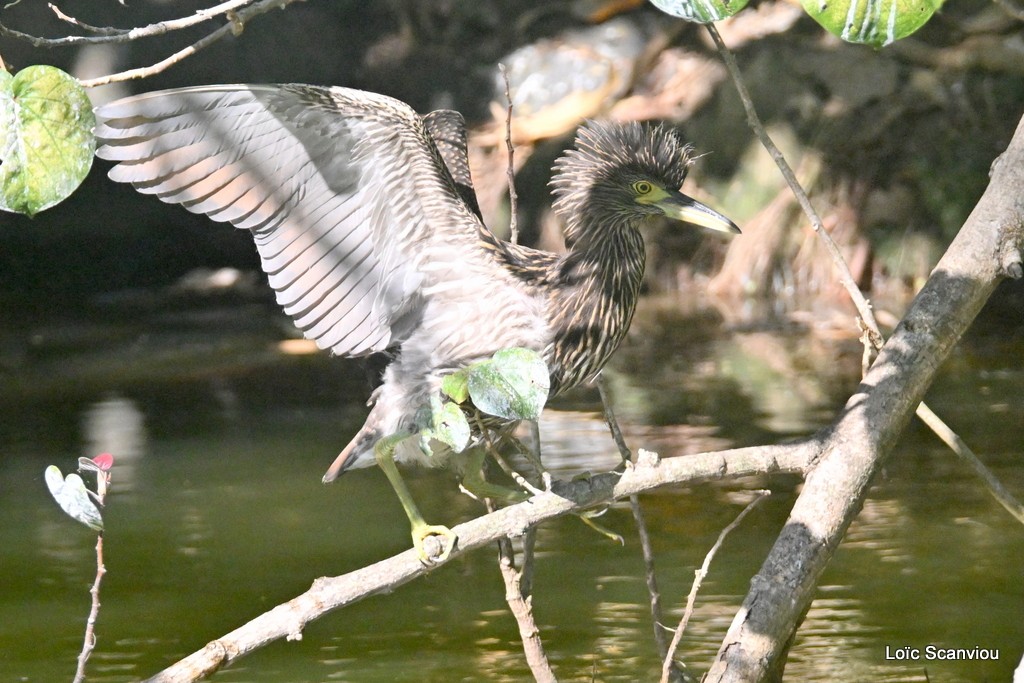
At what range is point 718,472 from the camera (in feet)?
7.69

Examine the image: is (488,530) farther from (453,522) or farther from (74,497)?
(453,522)

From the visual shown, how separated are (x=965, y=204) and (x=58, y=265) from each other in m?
6.32

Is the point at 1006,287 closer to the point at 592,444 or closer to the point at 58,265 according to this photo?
the point at 592,444

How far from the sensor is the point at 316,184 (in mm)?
2576

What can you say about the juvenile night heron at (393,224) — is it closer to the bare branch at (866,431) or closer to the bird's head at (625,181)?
the bird's head at (625,181)

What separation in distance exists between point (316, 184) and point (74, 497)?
967mm

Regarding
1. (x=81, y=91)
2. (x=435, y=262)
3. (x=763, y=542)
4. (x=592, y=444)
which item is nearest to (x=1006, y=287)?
(x=592, y=444)

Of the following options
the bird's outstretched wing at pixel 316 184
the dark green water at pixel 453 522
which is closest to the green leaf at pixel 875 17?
the bird's outstretched wing at pixel 316 184

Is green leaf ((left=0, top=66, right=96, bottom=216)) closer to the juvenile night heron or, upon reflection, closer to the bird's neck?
the juvenile night heron

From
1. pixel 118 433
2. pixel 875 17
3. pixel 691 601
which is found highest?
pixel 875 17

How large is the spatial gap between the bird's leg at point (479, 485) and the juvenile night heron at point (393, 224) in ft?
0.67

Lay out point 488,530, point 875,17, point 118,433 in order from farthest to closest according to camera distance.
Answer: point 118,433 → point 488,530 → point 875,17

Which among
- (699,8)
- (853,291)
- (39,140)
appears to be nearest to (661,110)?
(853,291)

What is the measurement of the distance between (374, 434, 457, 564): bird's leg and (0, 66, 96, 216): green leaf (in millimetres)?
873
